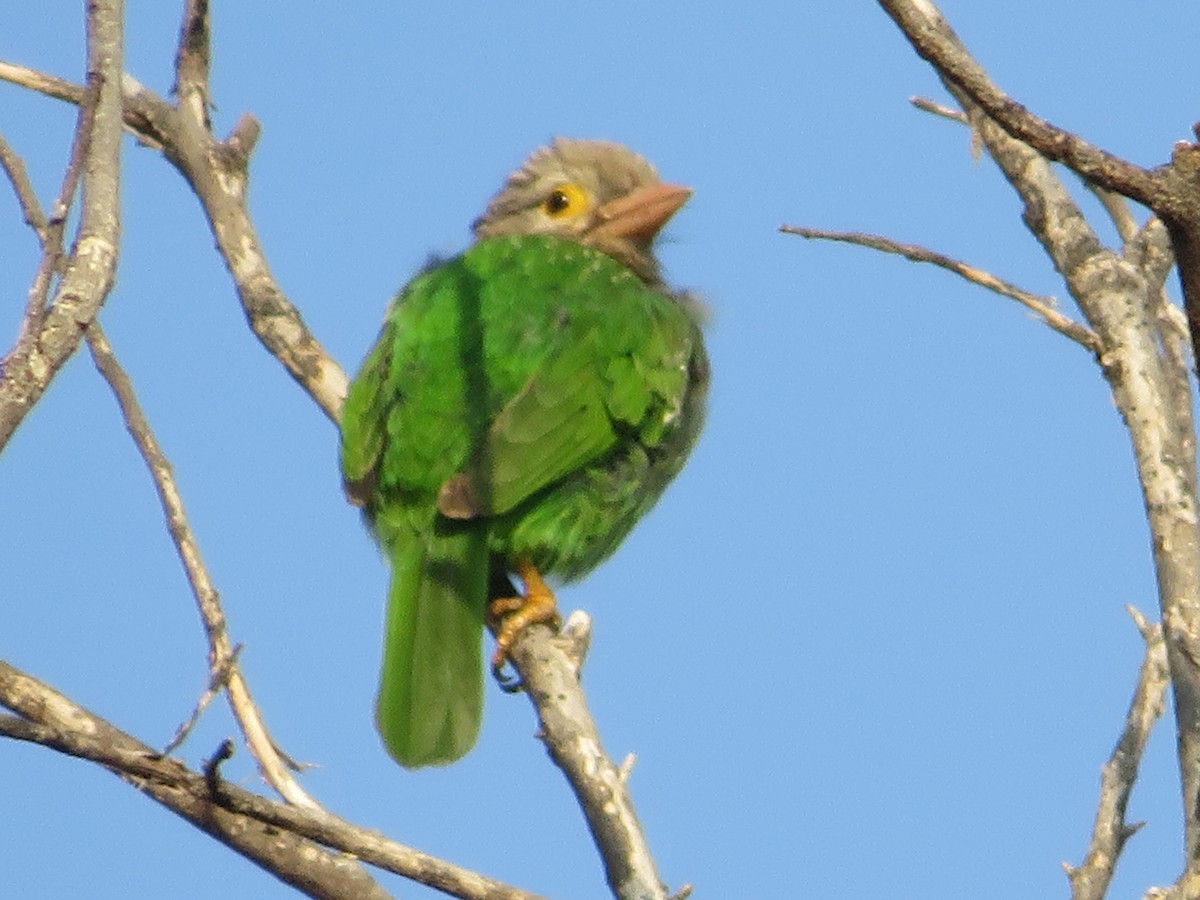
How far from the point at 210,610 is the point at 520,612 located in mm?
1203

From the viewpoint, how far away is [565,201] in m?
5.77

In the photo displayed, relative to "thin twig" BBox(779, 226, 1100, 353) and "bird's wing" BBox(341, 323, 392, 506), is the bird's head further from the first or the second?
"thin twig" BBox(779, 226, 1100, 353)

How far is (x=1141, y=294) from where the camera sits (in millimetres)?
2992

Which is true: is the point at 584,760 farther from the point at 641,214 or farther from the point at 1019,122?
the point at 641,214

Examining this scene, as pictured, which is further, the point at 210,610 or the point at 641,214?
the point at 641,214

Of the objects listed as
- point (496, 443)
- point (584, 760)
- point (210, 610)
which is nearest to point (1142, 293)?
point (584, 760)

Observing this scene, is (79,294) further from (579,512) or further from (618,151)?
(618,151)

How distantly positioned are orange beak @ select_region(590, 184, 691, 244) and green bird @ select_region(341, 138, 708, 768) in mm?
471

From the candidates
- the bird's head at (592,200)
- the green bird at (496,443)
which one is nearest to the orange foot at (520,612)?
the green bird at (496,443)

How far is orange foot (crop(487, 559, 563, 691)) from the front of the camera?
4.14 m

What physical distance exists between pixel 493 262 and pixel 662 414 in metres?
0.67

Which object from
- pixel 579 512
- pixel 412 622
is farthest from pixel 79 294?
pixel 579 512

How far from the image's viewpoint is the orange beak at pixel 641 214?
5.61 metres

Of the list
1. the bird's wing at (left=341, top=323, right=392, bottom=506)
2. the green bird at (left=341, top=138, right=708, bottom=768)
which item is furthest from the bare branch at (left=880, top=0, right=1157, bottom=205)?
the bird's wing at (left=341, top=323, right=392, bottom=506)
